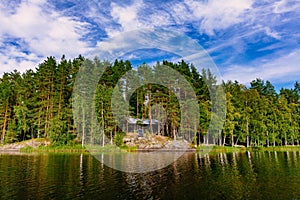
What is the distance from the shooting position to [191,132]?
61.2 meters

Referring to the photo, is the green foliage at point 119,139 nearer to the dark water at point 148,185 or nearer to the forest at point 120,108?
the forest at point 120,108

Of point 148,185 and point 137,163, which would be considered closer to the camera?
point 148,185

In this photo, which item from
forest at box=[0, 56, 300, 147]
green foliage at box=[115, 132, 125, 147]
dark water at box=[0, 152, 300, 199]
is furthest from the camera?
forest at box=[0, 56, 300, 147]

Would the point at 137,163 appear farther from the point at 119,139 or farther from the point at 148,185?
the point at 119,139

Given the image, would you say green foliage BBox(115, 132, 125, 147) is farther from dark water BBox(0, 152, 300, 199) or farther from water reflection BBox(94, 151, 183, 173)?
dark water BBox(0, 152, 300, 199)

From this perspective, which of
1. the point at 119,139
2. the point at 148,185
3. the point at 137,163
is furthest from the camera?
the point at 119,139

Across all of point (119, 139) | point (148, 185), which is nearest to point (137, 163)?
point (148, 185)

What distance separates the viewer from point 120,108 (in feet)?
191

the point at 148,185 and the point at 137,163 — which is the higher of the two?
the point at 137,163

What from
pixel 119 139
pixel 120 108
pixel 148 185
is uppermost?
pixel 120 108

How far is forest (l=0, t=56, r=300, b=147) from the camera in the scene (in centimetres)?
5847

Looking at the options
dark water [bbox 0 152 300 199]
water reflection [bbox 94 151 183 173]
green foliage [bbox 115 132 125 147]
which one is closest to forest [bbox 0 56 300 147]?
green foliage [bbox 115 132 125 147]

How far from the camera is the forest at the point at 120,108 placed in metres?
58.5

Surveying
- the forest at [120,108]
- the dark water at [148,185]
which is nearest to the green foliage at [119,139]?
the forest at [120,108]
